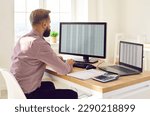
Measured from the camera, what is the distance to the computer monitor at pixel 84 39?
88.0 inches

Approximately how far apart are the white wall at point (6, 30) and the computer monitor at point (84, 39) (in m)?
1.27

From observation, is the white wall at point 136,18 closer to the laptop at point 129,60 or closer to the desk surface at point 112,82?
the laptop at point 129,60

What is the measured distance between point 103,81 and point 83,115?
0.97 feet

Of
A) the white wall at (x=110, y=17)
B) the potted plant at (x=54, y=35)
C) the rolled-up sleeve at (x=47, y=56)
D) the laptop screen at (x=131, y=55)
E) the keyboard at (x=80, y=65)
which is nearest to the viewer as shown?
the rolled-up sleeve at (x=47, y=56)

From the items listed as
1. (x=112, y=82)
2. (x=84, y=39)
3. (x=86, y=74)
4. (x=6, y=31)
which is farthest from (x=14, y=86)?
(x=6, y=31)

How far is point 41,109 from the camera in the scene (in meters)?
1.60

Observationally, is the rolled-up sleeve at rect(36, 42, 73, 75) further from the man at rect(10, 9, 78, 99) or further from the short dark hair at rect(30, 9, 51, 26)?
the short dark hair at rect(30, 9, 51, 26)

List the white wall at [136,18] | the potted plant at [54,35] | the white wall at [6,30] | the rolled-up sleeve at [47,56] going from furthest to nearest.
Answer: the white wall at [136,18]
the potted plant at [54,35]
the white wall at [6,30]
the rolled-up sleeve at [47,56]

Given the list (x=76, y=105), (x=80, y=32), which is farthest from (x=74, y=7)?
(x=76, y=105)

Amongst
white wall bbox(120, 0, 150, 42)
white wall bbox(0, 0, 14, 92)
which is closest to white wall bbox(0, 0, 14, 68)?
white wall bbox(0, 0, 14, 92)

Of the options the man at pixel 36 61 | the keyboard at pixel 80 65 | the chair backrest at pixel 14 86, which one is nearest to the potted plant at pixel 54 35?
the keyboard at pixel 80 65

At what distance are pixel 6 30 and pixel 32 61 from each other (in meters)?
1.81

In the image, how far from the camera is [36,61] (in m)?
1.87

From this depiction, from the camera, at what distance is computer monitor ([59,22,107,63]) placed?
223 cm
